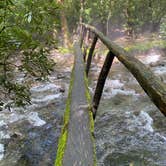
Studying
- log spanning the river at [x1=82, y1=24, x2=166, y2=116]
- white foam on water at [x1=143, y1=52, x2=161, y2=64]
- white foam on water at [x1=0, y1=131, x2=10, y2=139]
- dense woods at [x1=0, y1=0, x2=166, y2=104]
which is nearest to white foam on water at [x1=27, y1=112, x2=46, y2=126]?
white foam on water at [x1=0, y1=131, x2=10, y2=139]

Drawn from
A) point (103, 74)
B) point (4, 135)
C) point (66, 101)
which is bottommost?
point (4, 135)

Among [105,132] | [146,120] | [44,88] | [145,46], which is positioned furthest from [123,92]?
[145,46]

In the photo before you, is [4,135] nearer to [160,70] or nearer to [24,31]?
[24,31]

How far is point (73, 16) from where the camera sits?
22734 mm

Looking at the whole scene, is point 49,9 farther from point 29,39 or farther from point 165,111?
point 165,111

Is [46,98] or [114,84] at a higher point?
[46,98]

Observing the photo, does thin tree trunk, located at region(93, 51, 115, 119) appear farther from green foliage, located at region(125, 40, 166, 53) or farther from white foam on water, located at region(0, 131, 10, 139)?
green foliage, located at region(125, 40, 166, 53)

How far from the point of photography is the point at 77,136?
7.50 feet

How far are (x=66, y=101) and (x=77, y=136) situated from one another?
416cm

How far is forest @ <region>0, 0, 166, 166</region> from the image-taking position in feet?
8.32

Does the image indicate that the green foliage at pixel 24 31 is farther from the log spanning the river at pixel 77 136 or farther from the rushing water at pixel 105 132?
the rushing water at pixel 105 132

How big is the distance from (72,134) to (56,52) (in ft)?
52.9

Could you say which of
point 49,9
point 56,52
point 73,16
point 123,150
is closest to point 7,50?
point 49,9

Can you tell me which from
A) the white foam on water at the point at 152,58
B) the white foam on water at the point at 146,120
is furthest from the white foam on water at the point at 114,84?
the white foam on water at the point at 152,58
